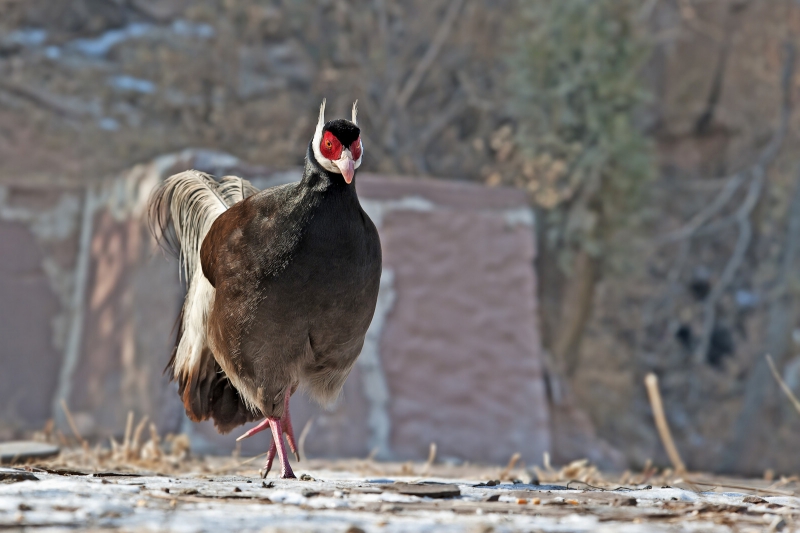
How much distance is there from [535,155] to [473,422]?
300 centimetres

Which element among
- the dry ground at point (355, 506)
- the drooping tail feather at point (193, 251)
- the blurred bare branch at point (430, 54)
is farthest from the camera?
the blurred bare branch at point (430, 54)

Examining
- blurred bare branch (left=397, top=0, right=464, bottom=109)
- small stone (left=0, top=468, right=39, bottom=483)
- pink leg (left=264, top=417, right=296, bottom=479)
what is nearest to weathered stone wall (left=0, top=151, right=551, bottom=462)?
pink leg (left=264, top=417, right=296, bottom=479)

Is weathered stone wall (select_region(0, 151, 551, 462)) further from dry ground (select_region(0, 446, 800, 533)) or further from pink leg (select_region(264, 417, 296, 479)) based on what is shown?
dry ground (select_region(0, 446, 800, 533))

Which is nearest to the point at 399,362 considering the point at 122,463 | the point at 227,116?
the point at 122,463

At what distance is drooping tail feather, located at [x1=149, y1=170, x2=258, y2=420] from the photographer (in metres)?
3.23

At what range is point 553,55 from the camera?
24.3 feet

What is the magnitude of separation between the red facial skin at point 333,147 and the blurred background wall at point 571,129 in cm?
444

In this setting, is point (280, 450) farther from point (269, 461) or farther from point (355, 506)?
point (355, 506)

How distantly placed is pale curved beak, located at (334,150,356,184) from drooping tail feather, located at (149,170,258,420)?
0.63 metres

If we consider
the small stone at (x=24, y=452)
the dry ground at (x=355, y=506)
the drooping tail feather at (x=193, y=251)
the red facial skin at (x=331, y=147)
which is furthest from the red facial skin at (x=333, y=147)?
the small stone at (x=24, y=452)

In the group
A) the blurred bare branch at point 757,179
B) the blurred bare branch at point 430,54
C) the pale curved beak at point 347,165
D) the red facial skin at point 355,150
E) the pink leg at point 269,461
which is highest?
the blurred bare branch at point 430,54

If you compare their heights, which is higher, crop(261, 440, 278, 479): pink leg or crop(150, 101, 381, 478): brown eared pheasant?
crop(150, 101, 381, 478): brown eared pheasant

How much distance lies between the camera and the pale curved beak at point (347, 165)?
2.71m

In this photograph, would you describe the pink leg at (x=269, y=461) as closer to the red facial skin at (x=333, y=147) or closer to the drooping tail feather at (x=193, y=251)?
the drooping tail feather at (x=193, y=251)
